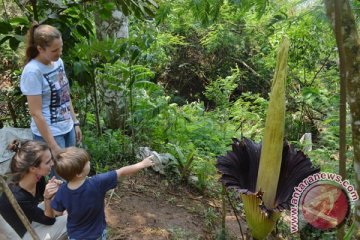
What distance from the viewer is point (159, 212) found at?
321 cm

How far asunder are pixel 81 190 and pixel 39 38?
3.04ft

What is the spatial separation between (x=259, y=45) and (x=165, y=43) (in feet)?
6.89

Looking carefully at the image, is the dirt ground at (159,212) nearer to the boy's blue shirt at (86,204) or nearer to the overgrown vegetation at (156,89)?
the overgrown vegetation at (156,89)

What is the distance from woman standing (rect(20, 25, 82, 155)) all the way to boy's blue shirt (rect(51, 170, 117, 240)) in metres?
0.41

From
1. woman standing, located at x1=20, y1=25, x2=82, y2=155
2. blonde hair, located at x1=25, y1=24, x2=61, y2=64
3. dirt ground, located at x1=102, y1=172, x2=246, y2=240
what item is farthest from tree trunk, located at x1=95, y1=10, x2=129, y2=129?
blonde hair, located at x1=25, y1=24, x2=61, y2=64

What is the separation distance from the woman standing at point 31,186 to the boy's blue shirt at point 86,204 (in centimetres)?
14

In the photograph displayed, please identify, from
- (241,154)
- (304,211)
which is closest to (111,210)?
(241,154)

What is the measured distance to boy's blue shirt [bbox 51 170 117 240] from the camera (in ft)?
6.21

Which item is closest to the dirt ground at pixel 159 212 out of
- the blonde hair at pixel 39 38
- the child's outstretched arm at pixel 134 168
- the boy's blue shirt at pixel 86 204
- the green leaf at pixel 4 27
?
the boy's blue shirt at pixel 86 204

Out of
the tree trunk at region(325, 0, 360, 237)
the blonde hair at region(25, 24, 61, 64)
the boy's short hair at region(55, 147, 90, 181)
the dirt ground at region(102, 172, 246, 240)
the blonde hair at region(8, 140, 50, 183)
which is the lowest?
the dirt ground at region(102, 172, 246, 240)

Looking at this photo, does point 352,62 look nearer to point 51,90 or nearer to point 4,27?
point 51,90

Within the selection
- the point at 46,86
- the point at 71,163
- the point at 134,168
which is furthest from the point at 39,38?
the point at 134,168

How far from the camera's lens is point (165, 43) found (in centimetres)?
811

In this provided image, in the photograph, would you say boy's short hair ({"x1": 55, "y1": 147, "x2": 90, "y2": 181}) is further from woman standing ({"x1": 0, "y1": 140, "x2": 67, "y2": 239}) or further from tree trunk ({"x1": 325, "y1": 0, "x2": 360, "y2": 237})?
tree trunk ({"x1": 325, "y1": 0, "x2": 360, "y2": 237})
